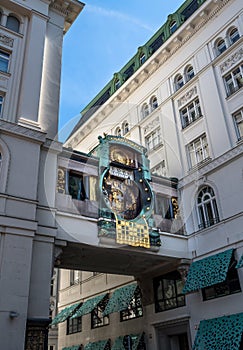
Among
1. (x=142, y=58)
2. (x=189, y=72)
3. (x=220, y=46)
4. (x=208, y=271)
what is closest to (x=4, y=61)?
(x=189, y=72)

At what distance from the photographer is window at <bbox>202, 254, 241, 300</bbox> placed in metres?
17.0

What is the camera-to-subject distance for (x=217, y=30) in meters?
22.8

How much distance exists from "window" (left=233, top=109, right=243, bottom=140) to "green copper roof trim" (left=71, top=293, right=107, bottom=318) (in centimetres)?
1298

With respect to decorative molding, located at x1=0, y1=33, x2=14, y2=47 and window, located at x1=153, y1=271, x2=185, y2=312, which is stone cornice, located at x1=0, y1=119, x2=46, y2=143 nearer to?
decorative molding, located at x1=0, y1=33, x2=14, y2=47

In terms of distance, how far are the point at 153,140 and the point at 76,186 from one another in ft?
Answer: 30.8

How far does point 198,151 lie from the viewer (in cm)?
2164

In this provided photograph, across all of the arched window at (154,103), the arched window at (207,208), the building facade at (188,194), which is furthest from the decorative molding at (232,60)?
the arched window at (207,208)

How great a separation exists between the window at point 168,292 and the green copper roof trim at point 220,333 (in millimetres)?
2444

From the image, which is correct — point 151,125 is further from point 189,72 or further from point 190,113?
point 189,72

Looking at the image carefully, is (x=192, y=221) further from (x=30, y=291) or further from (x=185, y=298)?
(x=30, y=291)

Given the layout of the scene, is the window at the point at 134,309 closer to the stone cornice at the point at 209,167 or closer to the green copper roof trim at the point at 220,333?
the green copper roof trim at the point at 220,333

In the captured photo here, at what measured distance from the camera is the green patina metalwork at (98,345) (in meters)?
22.5

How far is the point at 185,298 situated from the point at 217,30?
1618 centimetres

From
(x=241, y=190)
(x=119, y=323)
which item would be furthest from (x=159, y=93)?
(x=119, y=323)
